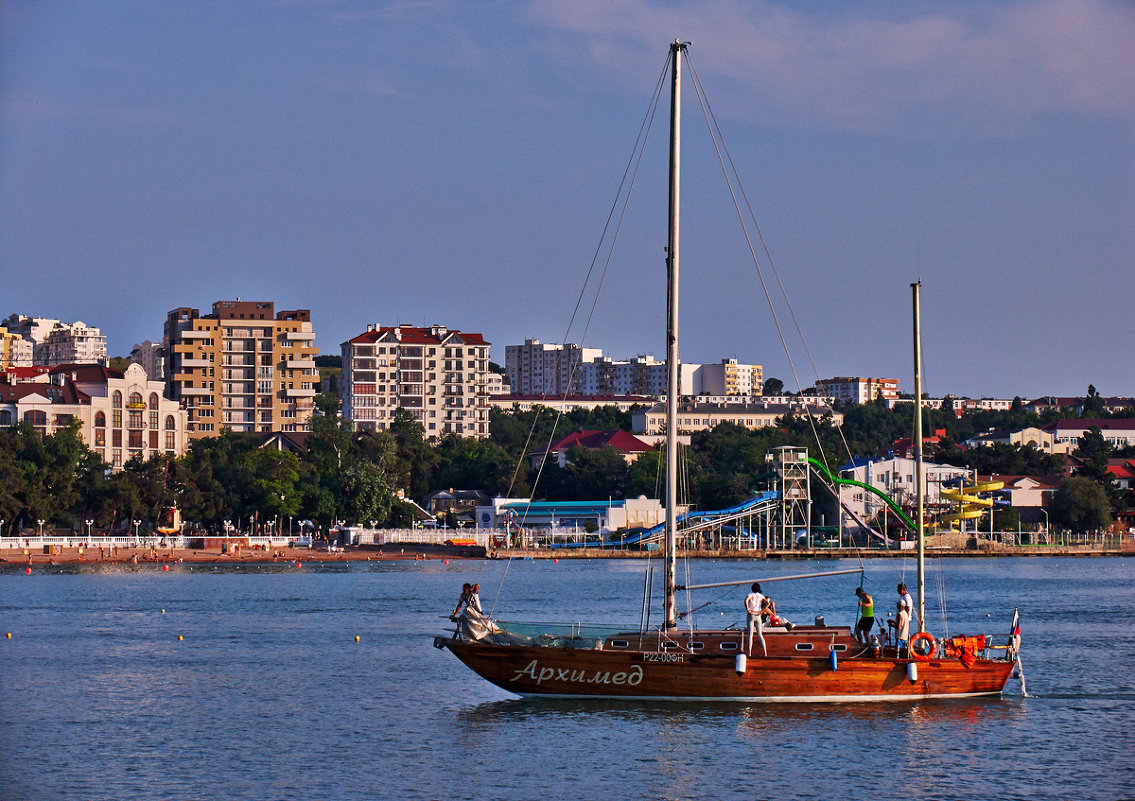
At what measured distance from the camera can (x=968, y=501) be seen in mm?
141375

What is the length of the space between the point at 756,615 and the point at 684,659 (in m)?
1.85

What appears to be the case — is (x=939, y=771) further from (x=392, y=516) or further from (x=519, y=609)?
(x=392, y=516)

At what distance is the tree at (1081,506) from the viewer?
484 ft

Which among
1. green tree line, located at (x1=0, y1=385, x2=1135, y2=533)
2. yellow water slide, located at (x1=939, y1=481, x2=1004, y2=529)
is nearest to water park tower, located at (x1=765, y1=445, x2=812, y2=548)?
green tree line, located at (x1=0, y1=385, x2=1135, y2=533)

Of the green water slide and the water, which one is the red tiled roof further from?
the water

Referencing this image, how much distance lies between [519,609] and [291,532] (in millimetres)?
80454

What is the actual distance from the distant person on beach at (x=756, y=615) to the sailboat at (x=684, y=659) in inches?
5.6

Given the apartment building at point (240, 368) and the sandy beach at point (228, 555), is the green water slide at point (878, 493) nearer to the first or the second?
the sandy beach at point (228, 555)

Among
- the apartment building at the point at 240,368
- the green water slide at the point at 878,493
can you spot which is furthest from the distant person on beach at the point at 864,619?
the apartment building at the point at 240,368

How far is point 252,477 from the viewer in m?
133

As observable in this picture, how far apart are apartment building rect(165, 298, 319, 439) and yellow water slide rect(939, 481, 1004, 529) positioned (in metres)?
77.3

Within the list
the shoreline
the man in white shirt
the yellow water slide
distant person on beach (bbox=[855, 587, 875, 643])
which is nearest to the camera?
the man in white shirt

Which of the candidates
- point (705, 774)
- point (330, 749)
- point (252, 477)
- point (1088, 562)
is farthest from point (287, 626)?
point (1088, 562)

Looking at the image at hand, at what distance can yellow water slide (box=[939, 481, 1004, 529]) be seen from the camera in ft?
463
